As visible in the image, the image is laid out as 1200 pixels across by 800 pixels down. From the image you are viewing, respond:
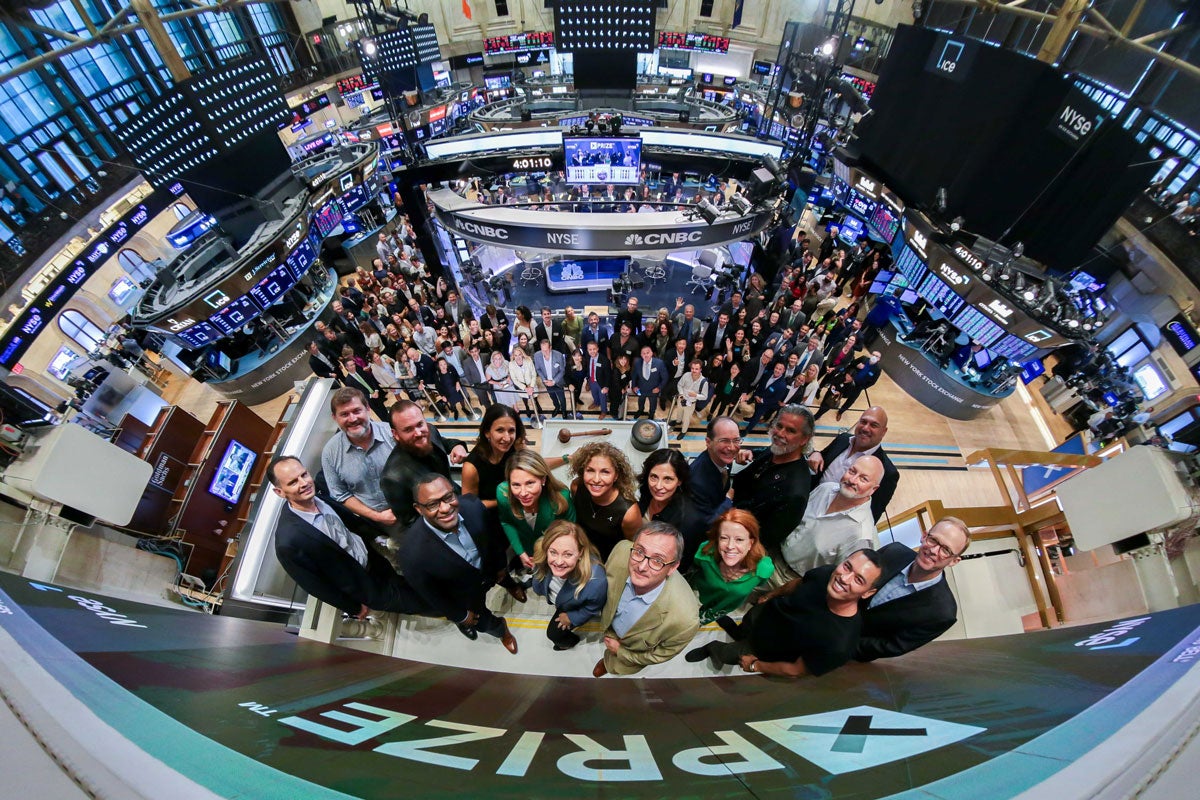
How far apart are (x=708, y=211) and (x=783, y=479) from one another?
6.38 metres

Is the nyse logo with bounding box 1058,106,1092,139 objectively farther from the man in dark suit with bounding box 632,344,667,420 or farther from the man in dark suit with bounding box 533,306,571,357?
the man in dark suit with bounding box 533,306,571,357

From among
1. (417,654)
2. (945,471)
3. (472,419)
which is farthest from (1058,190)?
(417,654)

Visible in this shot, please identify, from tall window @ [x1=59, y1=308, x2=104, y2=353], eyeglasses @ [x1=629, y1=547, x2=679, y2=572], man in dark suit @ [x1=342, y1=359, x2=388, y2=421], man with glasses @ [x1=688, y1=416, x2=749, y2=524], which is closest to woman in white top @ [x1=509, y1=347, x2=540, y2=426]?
man in dark suit @ [x1=342, y1=359, x2=388, y2=421]

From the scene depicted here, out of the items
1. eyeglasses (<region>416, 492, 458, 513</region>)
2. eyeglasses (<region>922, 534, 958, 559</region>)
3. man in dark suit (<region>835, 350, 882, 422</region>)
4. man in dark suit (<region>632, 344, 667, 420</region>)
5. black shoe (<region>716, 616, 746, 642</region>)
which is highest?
man in dark suit (<region>835, 350, 882, 422</region>)

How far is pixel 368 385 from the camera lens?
7.00m

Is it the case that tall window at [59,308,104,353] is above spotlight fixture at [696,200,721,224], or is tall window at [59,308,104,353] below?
below

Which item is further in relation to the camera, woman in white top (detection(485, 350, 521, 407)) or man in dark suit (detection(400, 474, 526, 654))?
woman in white top (detection(485, 350, 521, 407))

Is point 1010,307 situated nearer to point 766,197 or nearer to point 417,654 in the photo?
point 766,197

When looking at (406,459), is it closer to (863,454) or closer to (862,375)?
(863,454)

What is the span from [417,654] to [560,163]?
11.9 meters

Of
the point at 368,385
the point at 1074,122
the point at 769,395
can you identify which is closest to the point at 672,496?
the point at 769,395

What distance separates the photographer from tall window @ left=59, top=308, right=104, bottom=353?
10.4 metres

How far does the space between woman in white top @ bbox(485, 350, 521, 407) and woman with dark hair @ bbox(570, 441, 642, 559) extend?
3.91 metres

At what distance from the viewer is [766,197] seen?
29.4 ft
